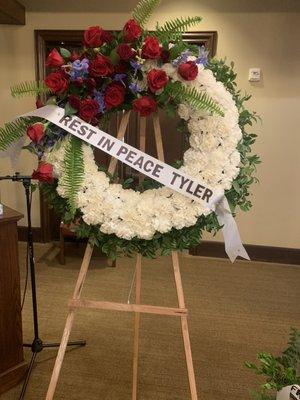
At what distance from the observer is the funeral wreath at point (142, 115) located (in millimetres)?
1152

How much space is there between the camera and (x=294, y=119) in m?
3.46

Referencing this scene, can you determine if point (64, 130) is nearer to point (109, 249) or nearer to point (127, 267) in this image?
point (109, 249)

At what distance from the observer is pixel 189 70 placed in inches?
44.2

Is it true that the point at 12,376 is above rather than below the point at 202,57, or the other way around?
below

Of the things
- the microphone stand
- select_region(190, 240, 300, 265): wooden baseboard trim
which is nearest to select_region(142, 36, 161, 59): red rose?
the microphone stand

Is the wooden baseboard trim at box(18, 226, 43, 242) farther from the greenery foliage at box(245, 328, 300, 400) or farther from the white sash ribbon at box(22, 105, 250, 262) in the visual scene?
the greenery foliage at box(245, 328, 300, 400)

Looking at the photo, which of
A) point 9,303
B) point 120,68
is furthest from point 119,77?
point 9,303

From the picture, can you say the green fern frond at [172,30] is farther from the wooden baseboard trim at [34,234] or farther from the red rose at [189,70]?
the wooden baseboard trim at [34,234]

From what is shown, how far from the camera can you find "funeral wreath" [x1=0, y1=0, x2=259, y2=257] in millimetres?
1152

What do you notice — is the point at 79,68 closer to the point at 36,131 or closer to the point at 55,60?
the point at 55,60

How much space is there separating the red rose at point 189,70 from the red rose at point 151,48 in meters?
0.10

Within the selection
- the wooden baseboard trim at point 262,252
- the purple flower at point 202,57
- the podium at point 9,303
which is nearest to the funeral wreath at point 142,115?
the purple flower at point 202,57

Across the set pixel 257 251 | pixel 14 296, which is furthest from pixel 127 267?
pixel 14 296

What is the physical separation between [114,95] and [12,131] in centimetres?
40
